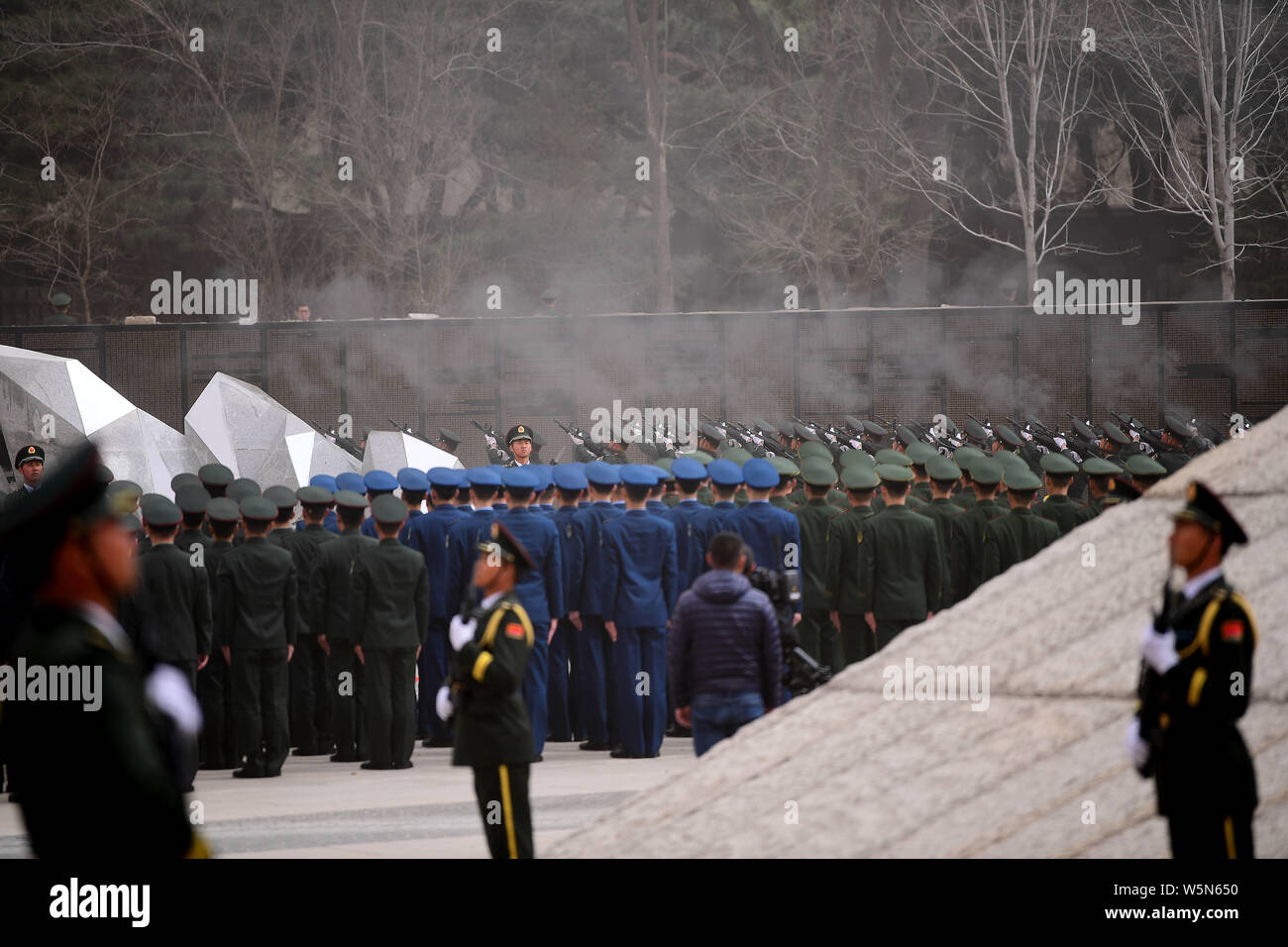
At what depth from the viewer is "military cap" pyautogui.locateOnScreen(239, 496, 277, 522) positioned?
450 inches

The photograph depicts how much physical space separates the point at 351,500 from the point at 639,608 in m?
2.13

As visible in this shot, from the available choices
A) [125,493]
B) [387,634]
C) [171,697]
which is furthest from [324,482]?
[171,697]

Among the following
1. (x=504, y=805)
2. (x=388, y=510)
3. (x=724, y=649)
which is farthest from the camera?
(x=388, y=510)

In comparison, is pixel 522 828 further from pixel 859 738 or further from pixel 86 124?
pixel 86 124

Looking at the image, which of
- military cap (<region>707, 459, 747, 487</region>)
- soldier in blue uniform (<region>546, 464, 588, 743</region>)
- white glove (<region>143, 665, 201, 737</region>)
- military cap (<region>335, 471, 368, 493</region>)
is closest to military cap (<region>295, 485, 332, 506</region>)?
military cap (<region>335, 471, 368, 493</region>)

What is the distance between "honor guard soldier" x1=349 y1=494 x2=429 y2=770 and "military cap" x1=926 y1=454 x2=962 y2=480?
398cm

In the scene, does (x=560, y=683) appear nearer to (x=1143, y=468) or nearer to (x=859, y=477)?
(x=859, y=477)

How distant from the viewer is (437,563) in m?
12.6

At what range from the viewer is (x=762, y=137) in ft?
116

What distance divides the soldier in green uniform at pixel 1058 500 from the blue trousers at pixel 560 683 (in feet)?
11.7

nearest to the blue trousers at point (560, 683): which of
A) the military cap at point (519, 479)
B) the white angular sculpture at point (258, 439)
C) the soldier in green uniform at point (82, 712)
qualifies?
the military cap at point (519, 479)

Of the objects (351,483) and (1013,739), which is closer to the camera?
(1013,739)

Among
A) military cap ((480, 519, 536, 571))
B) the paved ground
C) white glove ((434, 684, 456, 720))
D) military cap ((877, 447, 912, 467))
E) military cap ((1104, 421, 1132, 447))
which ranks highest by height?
military cap ((1104, 421, 1132, 447))

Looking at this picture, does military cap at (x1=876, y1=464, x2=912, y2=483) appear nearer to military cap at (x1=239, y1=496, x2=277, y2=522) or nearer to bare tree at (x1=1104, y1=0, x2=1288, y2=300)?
military cap at (x1=239, y1=496, x2=277, y2=522)
